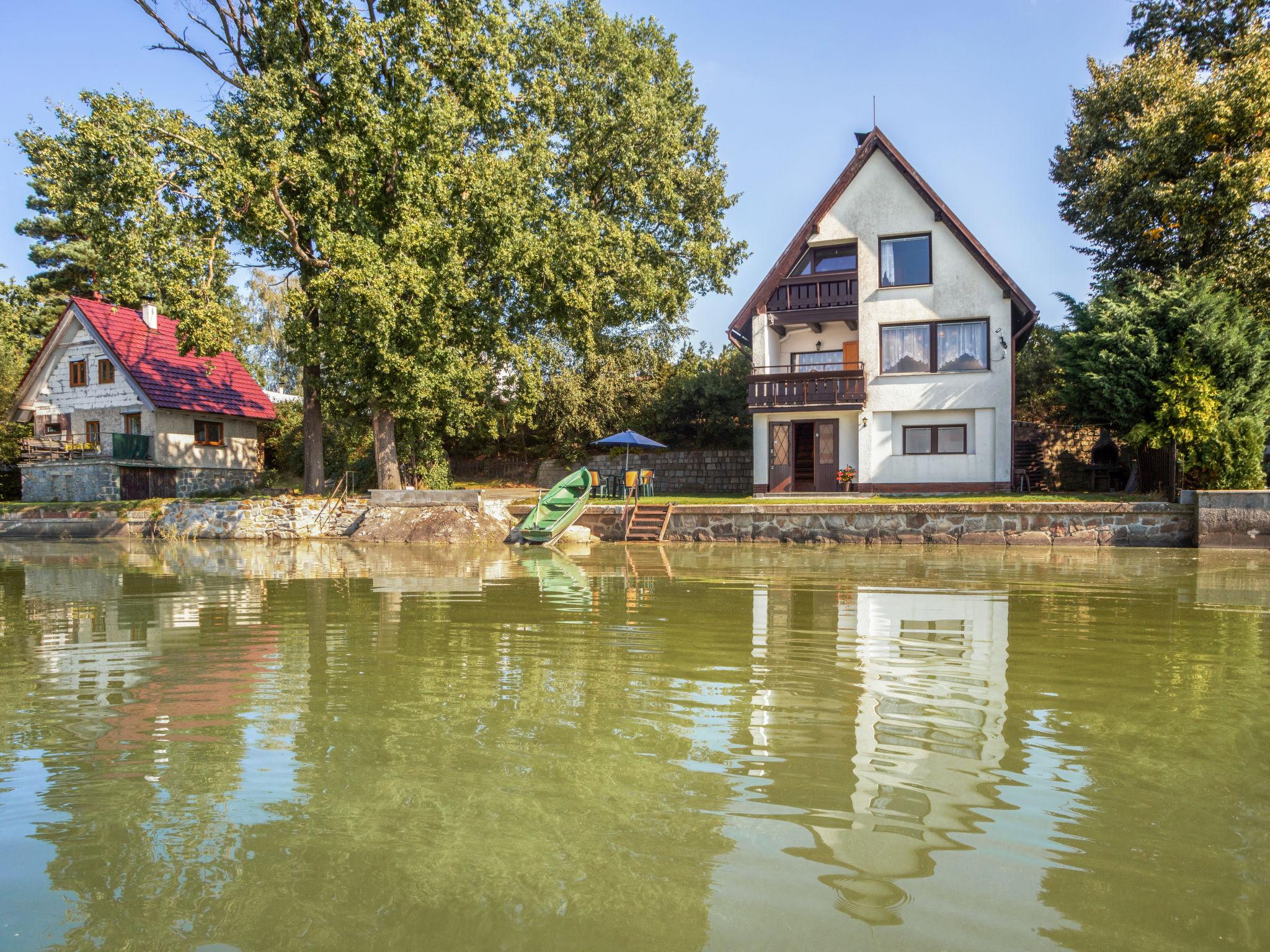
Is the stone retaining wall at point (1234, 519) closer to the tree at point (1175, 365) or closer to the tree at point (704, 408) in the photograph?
the tree at point (1175, 365)

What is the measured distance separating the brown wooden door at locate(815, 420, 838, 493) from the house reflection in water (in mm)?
18230

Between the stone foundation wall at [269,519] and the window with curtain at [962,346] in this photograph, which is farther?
the window with curtain at [962,346]

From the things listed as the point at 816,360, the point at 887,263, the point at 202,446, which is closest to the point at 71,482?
the point at 202,446

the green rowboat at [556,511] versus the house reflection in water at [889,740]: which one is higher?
the green rowboat at [556,511]

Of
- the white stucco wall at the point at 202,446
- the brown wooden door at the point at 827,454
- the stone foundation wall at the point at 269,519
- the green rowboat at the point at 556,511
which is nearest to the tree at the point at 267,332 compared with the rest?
the white stucco wall at the point at 202,446

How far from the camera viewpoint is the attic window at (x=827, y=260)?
2550 cm

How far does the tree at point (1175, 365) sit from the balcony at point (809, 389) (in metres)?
6.08

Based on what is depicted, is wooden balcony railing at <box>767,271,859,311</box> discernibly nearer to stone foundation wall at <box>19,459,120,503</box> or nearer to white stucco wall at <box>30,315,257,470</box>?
white stucco wall at <box>30,315,257,470</box>

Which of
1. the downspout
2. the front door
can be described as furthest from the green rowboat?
the downspout

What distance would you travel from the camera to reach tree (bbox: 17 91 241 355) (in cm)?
1953

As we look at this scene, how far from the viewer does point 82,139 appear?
19.6 m

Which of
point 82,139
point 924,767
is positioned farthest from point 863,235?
point 924,767

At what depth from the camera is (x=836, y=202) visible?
82.8 ft

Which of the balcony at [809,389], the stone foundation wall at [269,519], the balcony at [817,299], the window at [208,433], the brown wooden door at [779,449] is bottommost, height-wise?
the stone foundation wall at [269,519]
